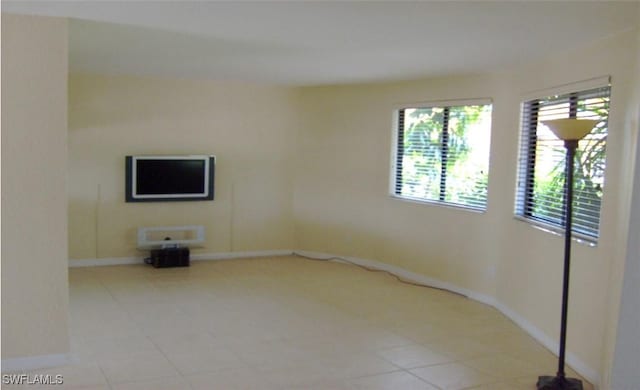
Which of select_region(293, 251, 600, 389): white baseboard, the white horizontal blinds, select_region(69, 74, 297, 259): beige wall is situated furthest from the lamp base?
select_region(69, 74, 297, 259): beige wall

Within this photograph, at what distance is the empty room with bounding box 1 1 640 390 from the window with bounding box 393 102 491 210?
0.03 meters

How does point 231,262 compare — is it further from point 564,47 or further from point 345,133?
point 564,47

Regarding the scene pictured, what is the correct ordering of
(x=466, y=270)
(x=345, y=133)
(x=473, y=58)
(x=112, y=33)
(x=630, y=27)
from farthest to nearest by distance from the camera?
(x=345, y=133) → (x=466, y=270) → (x=473, y=58) → (x=112, y=33) → (x=630, y=27)

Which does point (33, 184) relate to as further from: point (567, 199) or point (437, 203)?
point (437, 203)

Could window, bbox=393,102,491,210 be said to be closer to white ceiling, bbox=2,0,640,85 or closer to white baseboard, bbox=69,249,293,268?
white ceiling, bbox=2,0,640,85

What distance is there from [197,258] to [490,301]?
3.41 metres

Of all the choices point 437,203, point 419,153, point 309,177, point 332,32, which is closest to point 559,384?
point 332,32

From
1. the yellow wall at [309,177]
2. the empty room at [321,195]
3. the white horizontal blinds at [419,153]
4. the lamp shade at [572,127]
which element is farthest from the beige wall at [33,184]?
the white horizontal blinds at [419,153]

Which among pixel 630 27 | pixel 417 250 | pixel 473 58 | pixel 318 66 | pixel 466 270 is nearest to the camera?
pixel 630 27

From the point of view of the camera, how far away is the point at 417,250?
6531mm

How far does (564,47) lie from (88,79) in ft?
15.7

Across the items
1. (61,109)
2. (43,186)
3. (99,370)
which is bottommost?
(99,370)

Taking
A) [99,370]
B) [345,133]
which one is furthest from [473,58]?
[99,370]

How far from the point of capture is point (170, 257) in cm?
687
